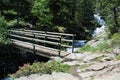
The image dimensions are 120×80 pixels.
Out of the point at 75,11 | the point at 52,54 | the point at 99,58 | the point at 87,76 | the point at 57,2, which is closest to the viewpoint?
the point at 87,76

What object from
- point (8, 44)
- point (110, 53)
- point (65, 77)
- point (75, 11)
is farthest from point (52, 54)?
point (75, 11)

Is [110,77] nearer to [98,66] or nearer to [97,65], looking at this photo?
[98,66]

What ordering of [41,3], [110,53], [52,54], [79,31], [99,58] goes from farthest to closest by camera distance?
[79,31] → [41,3] → [52,54] → [110,53] → [99,58]

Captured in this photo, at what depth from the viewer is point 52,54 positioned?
16.6 meters

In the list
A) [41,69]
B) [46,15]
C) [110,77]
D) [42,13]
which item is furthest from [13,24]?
[110,77]

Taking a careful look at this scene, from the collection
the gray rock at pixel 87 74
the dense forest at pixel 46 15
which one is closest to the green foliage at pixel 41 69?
the gray rock at pixel 87 74

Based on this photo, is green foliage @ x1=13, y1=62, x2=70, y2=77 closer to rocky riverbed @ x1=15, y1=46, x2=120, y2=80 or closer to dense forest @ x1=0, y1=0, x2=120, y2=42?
rocky riverbed @ x1=15, y1=46, x2=120, y2=80

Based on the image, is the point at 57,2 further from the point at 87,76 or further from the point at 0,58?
the point at 87,76

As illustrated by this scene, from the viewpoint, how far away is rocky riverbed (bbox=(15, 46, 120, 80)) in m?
11.1

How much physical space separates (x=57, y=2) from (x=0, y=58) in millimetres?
16888

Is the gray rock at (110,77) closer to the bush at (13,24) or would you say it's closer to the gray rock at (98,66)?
the gray rock at (98,66)

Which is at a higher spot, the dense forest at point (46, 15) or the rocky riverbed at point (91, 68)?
the rocky riverbed at point (91, 68)

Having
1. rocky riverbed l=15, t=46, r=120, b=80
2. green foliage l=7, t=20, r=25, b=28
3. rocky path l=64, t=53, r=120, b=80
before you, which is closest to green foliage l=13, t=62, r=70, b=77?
rocky riverbed l=15, t=46, r=120, b=80

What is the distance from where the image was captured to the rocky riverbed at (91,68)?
36.3ft
